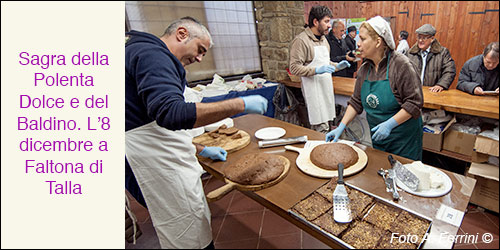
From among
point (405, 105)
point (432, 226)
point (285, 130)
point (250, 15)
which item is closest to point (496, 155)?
point (432, 226)

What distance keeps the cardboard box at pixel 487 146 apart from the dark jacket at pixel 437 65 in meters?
0.41

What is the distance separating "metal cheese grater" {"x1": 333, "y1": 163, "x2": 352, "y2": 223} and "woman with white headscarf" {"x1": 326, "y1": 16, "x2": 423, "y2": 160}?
0.49 metres

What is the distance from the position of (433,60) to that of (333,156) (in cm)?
53

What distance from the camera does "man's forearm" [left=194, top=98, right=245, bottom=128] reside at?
0.81 m

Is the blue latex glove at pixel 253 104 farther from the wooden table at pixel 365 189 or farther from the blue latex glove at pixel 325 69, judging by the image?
the blue latex glove at pixel 325 69

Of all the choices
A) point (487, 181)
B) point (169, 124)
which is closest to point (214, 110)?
point (169, 124)

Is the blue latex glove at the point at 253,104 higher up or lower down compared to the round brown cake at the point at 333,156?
higher up

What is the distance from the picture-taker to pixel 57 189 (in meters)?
0.42

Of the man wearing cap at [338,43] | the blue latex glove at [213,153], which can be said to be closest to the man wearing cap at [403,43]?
the man wearing cap at [338,43]

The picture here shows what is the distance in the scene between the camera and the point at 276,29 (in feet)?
5.53

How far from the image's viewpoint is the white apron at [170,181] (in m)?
1.05

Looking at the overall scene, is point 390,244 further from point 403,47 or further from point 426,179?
point 403,47

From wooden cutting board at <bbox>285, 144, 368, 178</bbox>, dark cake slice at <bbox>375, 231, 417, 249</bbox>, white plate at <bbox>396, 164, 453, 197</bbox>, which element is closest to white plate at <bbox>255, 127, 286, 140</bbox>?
wooden cutting board at <bbox>285, 144, 368, 178</bbox>

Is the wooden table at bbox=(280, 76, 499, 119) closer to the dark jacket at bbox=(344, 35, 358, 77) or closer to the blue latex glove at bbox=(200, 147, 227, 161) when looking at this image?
the dark jacket at bbox=(344, 35, 358, 77)
